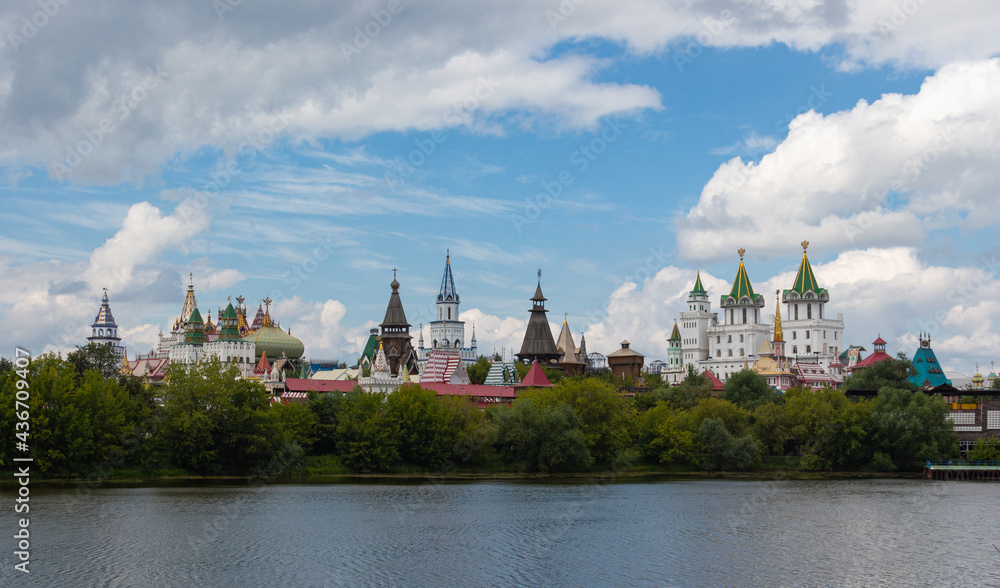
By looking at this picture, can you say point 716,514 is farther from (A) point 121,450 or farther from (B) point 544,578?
(A) point 121,450

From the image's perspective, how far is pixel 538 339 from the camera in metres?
136

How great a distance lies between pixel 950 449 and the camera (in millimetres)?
70750

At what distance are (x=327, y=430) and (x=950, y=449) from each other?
41723 mm

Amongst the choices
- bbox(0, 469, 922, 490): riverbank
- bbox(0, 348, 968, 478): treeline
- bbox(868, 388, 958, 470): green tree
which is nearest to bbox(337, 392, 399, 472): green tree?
bbox(0, 348, 968, 478): treeline

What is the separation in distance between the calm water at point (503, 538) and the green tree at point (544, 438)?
9320mm

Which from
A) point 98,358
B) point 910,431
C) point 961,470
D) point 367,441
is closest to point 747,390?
point 910,431

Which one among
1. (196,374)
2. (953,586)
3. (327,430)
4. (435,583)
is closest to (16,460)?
(196,374)

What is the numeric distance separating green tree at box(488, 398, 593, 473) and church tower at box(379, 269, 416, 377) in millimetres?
60457

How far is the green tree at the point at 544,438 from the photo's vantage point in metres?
63.4

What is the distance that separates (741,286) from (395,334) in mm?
70003

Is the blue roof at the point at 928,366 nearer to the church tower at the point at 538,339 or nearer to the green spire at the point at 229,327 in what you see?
the church tower at the point at 538,339

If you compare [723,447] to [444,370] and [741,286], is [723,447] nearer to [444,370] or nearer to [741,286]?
[444,370]

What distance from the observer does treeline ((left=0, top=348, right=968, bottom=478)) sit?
183 feet

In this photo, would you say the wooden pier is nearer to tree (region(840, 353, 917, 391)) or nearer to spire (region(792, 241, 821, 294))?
tree (region(840, 353, 917, 391))
